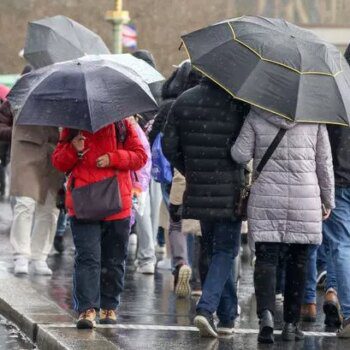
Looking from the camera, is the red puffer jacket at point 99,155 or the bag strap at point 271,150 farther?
the red puffer jacket at point 99,155

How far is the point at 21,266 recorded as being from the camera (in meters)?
12.2

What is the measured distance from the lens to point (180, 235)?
39.0 ft

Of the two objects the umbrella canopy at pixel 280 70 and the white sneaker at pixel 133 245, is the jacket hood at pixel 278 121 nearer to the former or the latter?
the umbrella canopy at pixel 280 70

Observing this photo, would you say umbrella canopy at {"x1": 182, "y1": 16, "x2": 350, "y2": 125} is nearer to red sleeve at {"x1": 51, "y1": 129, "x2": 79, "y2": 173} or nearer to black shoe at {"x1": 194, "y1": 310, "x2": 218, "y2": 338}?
red sleeve at {"x1": 51, "y1": 129, "x2": 79, "y2": 173}

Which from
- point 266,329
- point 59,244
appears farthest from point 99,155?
point 59,244

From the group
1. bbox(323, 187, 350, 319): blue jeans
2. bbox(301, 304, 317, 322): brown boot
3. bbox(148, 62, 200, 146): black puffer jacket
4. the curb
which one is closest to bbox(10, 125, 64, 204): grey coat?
the curb

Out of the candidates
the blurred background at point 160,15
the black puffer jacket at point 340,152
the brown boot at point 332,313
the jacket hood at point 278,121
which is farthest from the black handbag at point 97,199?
the blurred background at point 160,15

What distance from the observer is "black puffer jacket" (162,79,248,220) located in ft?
27.8

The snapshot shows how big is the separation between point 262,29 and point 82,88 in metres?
1.19

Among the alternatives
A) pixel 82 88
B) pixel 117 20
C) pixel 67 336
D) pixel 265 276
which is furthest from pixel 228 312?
pixel 117 20

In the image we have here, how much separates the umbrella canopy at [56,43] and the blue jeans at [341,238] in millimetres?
4677

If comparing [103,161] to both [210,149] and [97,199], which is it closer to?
[97,199]

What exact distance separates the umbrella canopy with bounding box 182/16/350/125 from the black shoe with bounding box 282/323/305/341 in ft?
4.36

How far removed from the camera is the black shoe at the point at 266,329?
27.7 feet
